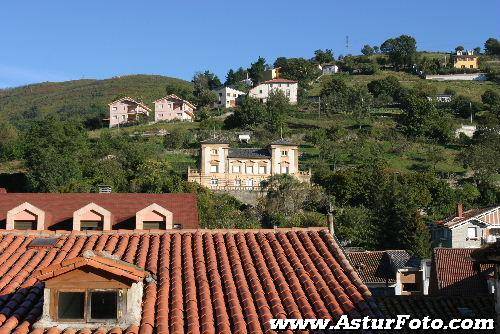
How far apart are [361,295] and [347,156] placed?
→ 77208 millimetres

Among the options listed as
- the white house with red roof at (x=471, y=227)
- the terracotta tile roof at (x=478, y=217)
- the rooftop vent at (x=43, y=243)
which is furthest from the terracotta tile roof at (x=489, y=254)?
the terracotta tile roof at (x=478, y=217)

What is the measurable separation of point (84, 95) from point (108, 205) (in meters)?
156

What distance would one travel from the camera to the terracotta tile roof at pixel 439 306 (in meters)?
17.2

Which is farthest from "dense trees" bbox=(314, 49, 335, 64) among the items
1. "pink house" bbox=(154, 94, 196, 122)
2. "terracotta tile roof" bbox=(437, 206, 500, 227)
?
"terracotta tile roof" bbox=(437, 206, 500, 227)

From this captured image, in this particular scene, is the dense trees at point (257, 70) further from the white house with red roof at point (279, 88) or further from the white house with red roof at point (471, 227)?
the white house with red roof at point (471, 227)

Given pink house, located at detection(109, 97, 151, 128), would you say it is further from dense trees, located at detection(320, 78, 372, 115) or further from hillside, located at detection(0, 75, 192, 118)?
dense trees, located at detection(320, 78, 372, 115)

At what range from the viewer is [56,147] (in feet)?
261

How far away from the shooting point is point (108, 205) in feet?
91.1

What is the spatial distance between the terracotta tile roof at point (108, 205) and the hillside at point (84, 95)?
114 m

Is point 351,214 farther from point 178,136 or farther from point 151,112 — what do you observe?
point 151,112

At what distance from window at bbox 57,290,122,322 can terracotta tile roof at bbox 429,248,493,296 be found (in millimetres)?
20911

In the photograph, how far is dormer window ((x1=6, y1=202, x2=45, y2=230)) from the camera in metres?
26.0

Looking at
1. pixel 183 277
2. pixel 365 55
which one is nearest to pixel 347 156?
pixel 183 277

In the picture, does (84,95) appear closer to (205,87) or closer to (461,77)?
(205,87)
